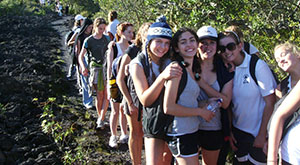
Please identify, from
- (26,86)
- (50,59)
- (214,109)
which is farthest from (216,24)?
(50,59)

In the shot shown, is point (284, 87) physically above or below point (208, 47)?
below

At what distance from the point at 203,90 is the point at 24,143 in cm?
336

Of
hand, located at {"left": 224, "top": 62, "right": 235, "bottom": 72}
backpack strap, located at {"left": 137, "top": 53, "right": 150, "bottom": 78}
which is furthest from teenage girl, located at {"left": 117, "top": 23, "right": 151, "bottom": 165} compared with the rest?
hand, located at {"left": 224, "top": 62, "right": 235, "bottom": 72}

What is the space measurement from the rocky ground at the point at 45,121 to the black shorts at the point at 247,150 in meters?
1.93

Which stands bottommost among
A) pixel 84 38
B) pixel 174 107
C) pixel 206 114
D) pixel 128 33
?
pixel 206 114

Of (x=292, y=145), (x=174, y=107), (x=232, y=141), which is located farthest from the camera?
(x=232, y=141)

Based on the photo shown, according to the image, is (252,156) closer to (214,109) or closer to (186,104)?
(214,109)

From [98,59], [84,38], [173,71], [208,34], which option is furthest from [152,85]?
[84,38]

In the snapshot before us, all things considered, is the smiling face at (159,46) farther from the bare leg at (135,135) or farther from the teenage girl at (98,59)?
the teenage girl at (98,59)

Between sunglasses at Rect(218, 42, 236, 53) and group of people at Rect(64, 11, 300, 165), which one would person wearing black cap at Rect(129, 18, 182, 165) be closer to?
group of people at Rect(64, 11, 300, 165)

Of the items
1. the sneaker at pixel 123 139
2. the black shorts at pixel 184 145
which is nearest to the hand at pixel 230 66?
the black shorts at pixel 184 145

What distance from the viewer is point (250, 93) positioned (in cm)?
283

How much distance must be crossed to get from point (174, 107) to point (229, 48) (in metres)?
0.72

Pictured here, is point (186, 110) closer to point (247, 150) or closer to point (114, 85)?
point (247, 150)
